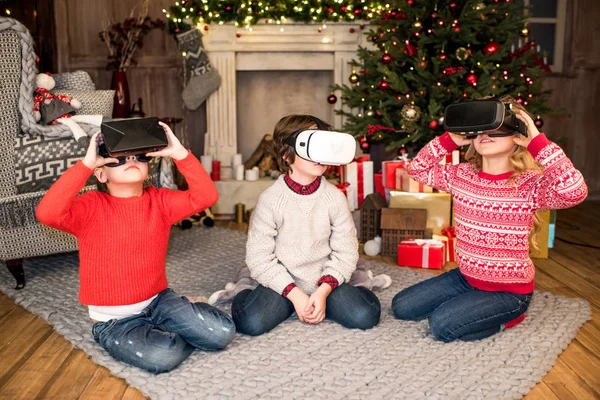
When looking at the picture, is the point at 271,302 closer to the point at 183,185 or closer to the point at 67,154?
the point at 67,154

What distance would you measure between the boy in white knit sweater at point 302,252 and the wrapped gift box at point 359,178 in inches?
45.3

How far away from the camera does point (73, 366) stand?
1726 millimetres

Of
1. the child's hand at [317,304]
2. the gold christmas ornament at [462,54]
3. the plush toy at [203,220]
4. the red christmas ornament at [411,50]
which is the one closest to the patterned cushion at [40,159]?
the plush toy at [203,220]

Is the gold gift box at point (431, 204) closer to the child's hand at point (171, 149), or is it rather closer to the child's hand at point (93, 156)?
the child's hand at point (171, 149)

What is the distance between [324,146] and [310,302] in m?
0.47

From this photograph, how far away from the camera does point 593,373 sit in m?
1.68

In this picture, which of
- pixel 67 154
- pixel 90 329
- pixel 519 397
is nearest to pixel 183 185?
pixel 67 154

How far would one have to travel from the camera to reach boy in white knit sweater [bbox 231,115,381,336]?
192cm

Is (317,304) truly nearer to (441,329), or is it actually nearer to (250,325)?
(250,325)

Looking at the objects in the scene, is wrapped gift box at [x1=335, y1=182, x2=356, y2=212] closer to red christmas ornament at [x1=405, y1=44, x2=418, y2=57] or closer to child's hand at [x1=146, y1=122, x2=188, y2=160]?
red christmas ornament at [x1=405, y1=44, x2=418, y2=57]

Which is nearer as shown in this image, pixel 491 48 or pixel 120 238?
pixel 120 238

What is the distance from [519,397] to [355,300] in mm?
565

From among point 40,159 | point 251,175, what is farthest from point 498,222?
point 251,175

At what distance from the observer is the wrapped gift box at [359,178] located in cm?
315
